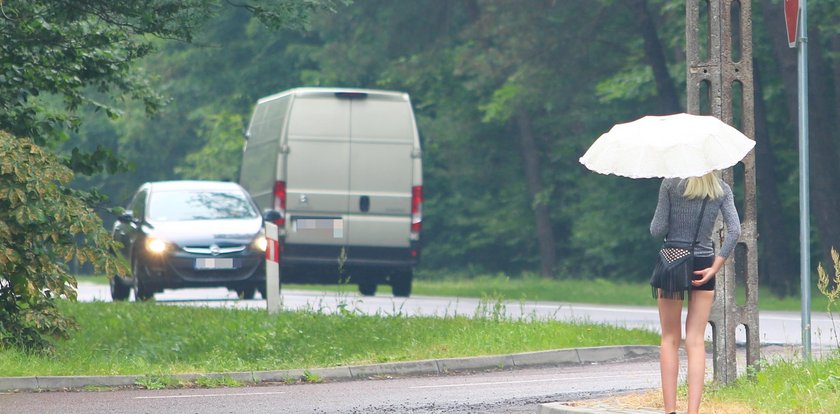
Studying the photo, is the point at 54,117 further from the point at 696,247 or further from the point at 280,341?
the point at 696,247

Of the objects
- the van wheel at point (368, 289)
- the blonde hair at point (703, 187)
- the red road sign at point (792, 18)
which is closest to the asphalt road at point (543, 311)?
the van wheel at point (368, 289)

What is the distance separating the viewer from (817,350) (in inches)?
618

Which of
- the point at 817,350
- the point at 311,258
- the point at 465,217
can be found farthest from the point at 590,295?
the point at 465,217

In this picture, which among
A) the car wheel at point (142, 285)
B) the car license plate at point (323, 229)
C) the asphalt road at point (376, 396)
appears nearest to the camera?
the asphalt road at point (376, 396)

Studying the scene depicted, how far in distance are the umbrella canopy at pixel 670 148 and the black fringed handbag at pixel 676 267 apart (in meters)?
0.26

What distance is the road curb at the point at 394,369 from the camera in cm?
1297

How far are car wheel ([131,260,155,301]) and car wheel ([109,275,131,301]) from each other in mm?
1435

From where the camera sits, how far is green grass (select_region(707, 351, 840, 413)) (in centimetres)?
923

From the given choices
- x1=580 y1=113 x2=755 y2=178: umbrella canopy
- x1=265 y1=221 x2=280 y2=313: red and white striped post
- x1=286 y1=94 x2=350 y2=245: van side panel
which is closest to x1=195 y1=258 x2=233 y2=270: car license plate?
x1=286 y1=94 x2=350 y2=245: van side panel

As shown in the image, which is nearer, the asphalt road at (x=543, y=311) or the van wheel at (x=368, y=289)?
the asphalt road at (x=543, y=311)

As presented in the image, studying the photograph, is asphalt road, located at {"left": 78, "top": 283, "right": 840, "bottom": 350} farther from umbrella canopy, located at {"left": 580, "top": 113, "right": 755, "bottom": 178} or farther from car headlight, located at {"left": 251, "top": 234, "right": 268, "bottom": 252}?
umbrella canopy, located at {"left": 580, "top": 113, "right": 755, "bottom": 178}

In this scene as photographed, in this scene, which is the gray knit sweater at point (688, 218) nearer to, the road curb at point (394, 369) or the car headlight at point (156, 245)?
the road curb at point (394, 369)

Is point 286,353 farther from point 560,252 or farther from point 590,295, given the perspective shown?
point 560,252

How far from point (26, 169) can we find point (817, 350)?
777 cm
